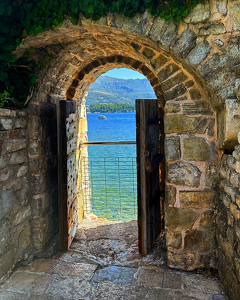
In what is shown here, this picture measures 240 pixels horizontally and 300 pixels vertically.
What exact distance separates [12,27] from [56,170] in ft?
5.79

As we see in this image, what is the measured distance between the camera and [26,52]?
9.36 ft

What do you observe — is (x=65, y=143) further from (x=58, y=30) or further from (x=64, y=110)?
(x=58, y=30)

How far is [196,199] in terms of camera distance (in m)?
2.60

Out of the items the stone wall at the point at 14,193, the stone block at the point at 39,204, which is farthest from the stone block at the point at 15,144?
the stone block at the point at 39,204

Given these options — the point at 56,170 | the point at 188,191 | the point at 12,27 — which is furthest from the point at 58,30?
the point at 188,191

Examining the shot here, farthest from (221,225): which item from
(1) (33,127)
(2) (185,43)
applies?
(1) (33,127)

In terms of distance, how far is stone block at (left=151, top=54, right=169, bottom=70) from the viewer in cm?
258

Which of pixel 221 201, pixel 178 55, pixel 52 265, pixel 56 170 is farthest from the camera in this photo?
pixel 56 170

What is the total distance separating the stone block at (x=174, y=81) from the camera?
8.27ft

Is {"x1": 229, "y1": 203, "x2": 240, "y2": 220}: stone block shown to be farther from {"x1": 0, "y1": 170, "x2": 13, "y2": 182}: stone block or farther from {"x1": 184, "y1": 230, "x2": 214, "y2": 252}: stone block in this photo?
{"x1": 0, "y1": 170, "x2": 13, "y2": 182}: stone block

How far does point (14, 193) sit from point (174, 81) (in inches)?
82.2

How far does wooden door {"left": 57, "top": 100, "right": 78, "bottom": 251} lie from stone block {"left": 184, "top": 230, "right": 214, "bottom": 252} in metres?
1.53

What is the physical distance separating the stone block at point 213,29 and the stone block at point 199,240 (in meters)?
1.93

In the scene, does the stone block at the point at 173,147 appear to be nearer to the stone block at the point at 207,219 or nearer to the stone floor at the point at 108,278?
the stone block at the point at 207,219
